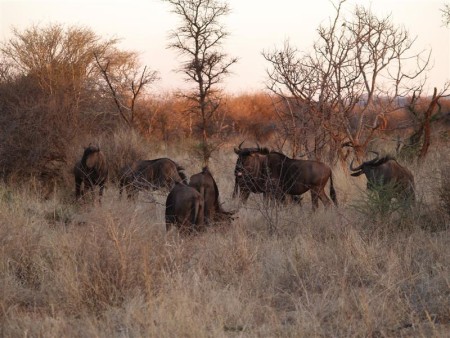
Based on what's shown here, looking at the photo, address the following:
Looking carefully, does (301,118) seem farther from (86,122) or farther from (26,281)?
(26,281)

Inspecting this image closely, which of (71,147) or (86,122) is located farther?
(86,122)

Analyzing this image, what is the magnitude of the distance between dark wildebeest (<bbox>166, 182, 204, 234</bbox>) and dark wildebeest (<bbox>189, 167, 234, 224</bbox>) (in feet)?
1.35

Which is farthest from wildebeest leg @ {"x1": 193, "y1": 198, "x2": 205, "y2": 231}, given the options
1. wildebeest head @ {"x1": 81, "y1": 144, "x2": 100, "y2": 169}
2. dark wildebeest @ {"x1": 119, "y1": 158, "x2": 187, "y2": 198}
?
wildebeest head @ {"x1": 81, "y1": 144, "x2": 100, "y2": 169}

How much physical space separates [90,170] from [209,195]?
12.3ft

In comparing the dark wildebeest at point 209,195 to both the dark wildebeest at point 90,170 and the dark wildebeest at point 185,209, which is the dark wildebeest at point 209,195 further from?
the dark wildebeest at point 90,170

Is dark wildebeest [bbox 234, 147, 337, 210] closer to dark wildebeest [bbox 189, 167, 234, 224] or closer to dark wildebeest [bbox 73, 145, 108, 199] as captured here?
dark wildebeest [bbox 189, 167, 234, 224]

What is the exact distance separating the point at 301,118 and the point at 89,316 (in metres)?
8.44

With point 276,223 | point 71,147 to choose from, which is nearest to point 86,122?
point 71,147

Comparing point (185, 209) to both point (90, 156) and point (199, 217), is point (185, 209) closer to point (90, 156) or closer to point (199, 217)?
point (199, 217)


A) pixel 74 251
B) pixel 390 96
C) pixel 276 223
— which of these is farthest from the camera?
pixel 390 96

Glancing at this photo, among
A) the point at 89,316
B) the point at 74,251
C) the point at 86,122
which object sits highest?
the point at 86,122

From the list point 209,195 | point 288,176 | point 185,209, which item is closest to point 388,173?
point 288,176

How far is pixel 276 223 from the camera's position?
7016mm

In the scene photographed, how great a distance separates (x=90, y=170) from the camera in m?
10.5
